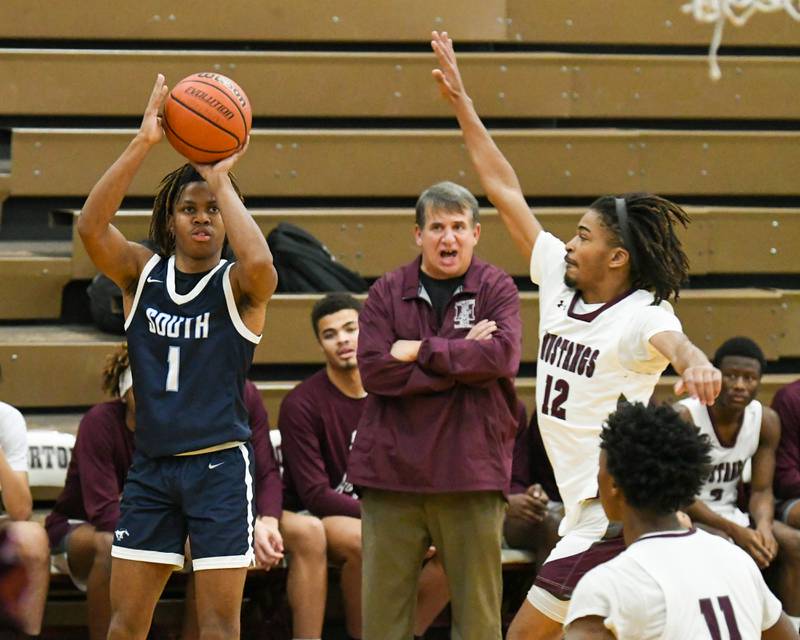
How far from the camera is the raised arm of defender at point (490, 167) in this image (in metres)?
5.10

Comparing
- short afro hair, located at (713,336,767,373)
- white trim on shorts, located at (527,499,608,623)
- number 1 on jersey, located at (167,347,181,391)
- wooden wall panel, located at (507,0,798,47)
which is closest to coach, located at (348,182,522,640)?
white trim on shorts, located at (527,499,608,623)

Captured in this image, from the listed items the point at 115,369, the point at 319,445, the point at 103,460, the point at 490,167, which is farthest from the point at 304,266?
the point at 490,167

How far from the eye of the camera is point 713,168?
27.4 ft

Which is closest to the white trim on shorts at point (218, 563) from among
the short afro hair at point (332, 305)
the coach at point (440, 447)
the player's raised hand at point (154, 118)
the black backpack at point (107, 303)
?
the coach at point (440, 447)

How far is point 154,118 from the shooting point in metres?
4.35

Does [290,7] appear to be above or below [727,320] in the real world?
above

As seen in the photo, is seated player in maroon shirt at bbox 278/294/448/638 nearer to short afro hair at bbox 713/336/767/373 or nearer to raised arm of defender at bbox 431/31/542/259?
raised arm of defender at bbox 431/31/542/259

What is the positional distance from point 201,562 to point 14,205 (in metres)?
4.02

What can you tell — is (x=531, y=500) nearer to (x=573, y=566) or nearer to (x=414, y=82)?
(x=573, y=566)

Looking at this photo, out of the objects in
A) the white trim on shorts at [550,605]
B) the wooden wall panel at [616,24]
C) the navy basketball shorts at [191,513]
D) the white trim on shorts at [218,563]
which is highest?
the wooden wall panel at [616,24]

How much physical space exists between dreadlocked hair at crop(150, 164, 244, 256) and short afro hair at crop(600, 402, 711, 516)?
182cm

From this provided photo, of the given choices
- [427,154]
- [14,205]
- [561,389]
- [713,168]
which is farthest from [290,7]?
[561,389]

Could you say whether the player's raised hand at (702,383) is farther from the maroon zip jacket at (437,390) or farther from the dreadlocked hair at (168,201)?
the dreadlocked hair at (168,201)

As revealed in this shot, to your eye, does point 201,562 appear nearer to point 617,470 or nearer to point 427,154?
point 617,470
